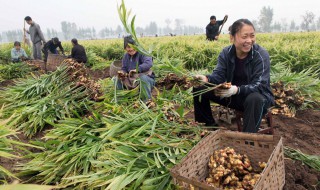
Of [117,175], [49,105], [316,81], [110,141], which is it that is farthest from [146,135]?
[316,81]

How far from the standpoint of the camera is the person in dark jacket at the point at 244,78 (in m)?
1.92

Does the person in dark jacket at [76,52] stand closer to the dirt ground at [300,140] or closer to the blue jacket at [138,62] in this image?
the blue jacket at [138,62]

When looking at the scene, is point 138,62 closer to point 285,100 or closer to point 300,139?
point 285,100

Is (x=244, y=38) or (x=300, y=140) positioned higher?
(x=244, y=38)

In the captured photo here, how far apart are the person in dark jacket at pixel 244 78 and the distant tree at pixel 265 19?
8729 cm

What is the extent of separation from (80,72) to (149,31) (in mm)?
117540

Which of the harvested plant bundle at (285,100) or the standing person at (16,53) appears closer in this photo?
the harvested plant bundle at (285,100)

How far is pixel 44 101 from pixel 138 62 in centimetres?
122

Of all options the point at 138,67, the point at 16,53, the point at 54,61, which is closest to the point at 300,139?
the point at 138,67

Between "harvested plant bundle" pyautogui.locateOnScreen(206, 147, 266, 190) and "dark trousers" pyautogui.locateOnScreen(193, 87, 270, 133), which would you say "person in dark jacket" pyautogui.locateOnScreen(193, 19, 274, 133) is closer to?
"dark trousers" pyautogui.locateOnScreen(193, 87, 270, 133)

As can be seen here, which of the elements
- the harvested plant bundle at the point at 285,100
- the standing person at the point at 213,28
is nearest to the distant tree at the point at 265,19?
the standing person at the point at 213,28

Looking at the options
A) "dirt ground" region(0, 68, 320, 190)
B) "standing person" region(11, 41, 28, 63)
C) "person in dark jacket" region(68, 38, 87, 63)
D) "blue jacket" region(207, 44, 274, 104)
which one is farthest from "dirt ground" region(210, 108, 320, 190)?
"standing person" region(11, 41, 28, 63)

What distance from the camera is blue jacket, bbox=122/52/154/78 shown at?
3.16 meters

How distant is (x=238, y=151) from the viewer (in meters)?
1.73
